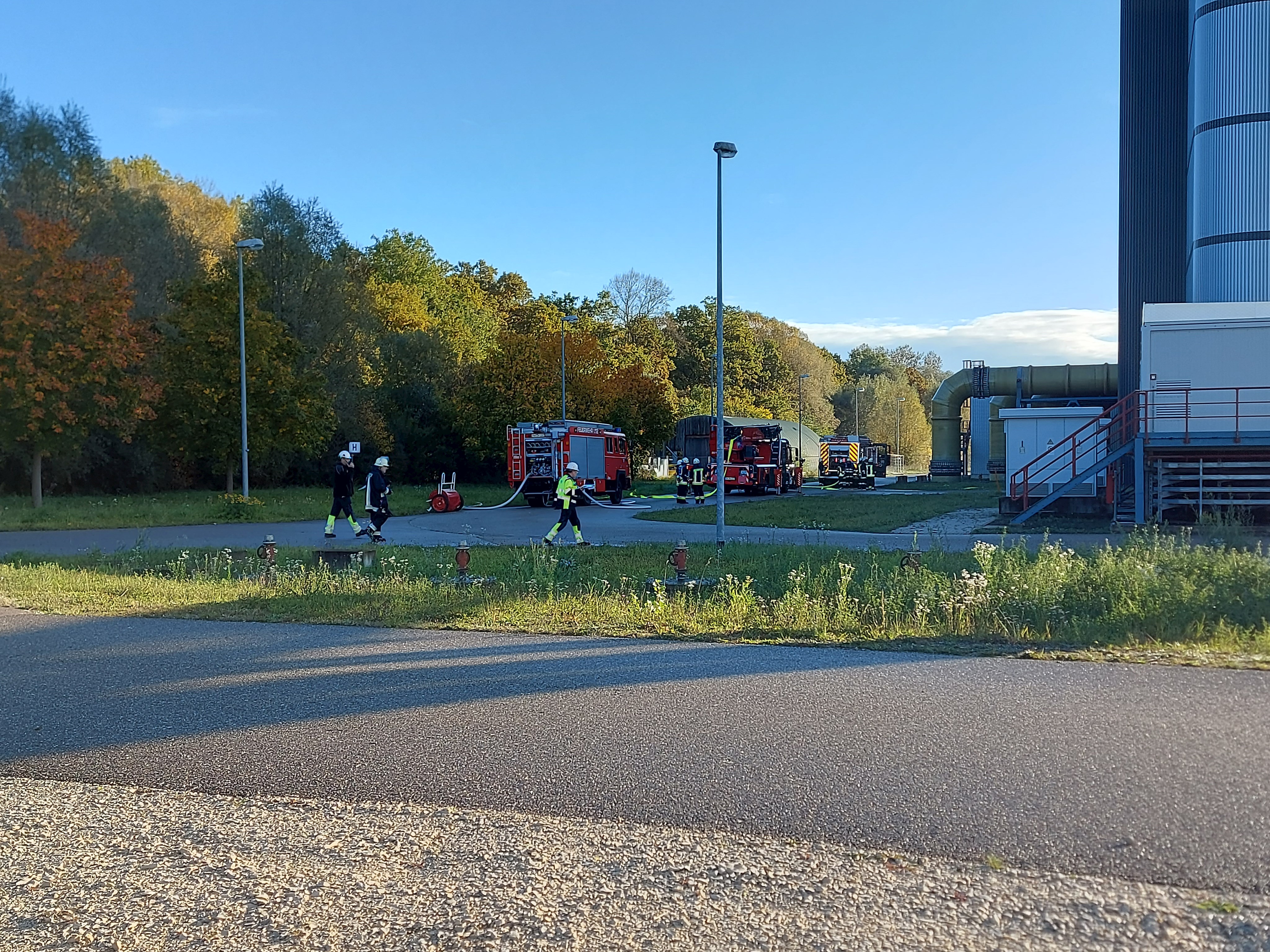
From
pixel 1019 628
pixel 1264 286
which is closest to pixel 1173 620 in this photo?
pixel 1019 628

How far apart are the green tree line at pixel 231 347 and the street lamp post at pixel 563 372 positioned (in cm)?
39

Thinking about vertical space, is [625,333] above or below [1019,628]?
above

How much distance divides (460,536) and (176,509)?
1311 centimetres

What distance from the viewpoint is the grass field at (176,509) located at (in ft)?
85.7

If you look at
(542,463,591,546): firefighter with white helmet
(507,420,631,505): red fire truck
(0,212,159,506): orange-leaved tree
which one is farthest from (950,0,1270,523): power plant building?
(0,212,159,506): orange-leaved tree

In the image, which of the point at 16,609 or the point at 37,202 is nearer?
the point at 16,609

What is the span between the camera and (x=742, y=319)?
9762cm

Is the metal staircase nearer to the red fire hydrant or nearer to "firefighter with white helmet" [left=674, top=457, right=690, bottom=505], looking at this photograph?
"firefighter with white helmet" [left=674, top=457, right=690, bottom=505]

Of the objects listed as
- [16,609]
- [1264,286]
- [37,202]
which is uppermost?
[37,202]

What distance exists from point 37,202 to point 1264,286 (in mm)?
41398

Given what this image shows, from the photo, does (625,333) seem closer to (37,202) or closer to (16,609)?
(37,202)

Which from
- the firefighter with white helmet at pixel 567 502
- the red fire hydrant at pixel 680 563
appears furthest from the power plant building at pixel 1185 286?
the red fire hydrant at pixel 680 563

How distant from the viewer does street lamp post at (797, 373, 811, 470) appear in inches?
1799

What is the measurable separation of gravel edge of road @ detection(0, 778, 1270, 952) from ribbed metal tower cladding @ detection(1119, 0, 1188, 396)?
34.0m
